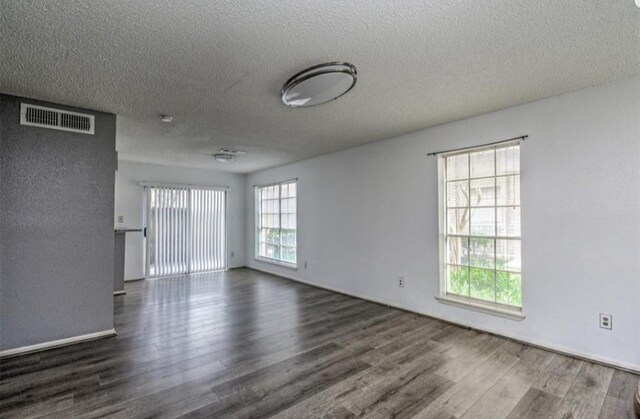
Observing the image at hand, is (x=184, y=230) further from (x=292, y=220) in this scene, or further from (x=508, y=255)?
(x=508, y=255)

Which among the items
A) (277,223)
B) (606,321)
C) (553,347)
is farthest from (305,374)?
(277,223)

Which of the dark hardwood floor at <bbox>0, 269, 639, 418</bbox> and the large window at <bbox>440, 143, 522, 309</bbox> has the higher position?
the large window at <bbox>440, 143, 522, 309</bbox>

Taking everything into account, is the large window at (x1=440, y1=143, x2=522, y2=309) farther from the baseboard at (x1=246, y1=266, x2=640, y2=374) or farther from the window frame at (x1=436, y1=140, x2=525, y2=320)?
the baseboard at (x1=246, y1=266, x2=640, y2=374)

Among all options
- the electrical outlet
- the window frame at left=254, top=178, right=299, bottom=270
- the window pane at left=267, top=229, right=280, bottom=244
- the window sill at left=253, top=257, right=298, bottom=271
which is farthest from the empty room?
the window pane at left=267, top=229, right=280, bottom=244

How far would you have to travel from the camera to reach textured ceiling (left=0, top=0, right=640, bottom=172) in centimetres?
170

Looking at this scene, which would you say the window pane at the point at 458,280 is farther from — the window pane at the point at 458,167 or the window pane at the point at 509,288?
the window pane at the point at 458,167

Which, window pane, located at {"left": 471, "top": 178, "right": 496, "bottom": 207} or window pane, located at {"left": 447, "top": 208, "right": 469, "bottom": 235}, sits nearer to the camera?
window pane, located at {"left": 471, "top": 178, "right": 496, "bottom": 207}

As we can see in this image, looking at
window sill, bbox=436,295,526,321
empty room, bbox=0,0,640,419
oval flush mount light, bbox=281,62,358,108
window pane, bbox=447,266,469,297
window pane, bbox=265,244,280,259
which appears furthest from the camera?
window pane, bbox=265,244,280,259

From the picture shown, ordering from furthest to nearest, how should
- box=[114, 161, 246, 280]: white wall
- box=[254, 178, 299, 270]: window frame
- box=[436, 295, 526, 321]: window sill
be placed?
box=[254, 178, 299, 270]: window frame < box=[114, 161, 246, 280]: white wall < box=[436, 295, 526, 321]: window sill

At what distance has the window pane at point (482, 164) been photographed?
339 cm

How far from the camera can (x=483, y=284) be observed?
11.3ft

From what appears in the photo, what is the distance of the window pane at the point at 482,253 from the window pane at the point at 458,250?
6cm

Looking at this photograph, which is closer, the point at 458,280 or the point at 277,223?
the point at 458,280

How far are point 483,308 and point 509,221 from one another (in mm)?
1008
